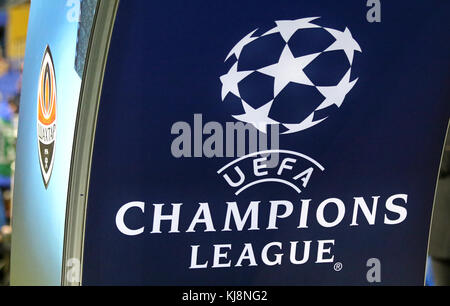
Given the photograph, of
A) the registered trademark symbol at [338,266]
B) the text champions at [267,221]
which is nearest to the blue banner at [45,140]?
the text champions at [267,221]

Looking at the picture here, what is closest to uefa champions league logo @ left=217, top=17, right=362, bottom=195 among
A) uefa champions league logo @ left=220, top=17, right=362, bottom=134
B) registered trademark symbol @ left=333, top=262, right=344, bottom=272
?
uefa champions league logo @ left=220, top=17, right=362, bottom=134

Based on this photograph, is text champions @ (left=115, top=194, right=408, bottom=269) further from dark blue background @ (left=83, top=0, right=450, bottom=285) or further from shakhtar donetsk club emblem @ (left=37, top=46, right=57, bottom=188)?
shakhtar donetsk club emblem @ (left=37, top=46, right=57, bottom=188)

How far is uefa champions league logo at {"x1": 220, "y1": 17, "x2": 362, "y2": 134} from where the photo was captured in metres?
1.55

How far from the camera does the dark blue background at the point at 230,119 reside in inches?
59.4

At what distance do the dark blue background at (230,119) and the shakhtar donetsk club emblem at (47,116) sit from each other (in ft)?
1.29

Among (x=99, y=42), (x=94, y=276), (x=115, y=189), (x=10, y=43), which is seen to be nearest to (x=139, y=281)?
(x=94, y=276)

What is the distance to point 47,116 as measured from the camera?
6.35 feet

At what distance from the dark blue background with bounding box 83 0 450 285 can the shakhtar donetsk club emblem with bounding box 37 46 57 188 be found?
392 mm

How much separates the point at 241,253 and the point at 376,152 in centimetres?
44

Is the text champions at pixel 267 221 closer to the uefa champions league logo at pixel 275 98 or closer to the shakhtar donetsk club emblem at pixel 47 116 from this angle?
the uefa champions league logo at pixel 275 98

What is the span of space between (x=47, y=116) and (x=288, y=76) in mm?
772

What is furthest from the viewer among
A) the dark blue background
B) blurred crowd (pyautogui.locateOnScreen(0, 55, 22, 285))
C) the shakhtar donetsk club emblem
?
blurred crowd (pyautogui.locateOnScreen(0, 55, 22, 285))

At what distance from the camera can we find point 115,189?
1.55 metres
